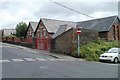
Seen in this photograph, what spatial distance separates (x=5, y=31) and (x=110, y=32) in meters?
75.7

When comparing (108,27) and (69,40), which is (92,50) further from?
(108,27)

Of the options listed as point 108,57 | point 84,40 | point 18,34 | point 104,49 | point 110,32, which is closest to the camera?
point 108,57

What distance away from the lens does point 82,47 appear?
3322 centimetres

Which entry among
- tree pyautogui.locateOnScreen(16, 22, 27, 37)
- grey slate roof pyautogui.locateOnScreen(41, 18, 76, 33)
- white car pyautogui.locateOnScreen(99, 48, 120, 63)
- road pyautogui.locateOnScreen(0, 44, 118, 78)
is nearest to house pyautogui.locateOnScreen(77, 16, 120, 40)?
grey slate roof pyautogui.locateOnScreen(41, 18, 76, 33)

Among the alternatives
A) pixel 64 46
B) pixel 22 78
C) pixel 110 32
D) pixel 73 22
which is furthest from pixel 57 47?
pixel 73 22

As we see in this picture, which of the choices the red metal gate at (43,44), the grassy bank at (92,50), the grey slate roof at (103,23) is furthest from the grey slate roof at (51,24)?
the grassy bank at (92,50)

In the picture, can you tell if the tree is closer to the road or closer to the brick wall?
the brick wall

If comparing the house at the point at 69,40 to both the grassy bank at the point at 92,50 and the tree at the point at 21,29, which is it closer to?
the grassy bank at the point at 92,50

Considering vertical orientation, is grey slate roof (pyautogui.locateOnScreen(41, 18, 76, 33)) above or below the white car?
above

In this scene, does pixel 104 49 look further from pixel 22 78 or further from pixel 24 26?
pixel 24 26

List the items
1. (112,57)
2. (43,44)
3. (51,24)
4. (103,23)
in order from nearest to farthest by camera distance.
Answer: (112,57), (43,44), (103,23), (51,24)

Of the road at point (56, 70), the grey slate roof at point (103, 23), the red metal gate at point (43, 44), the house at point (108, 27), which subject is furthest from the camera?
the grey slate roof at point (103, 23)

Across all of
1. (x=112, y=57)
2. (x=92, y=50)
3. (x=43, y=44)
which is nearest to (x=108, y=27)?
(x=43, y=44)

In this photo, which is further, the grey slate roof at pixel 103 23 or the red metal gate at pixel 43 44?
the grey slate roof at pixel 103 23
